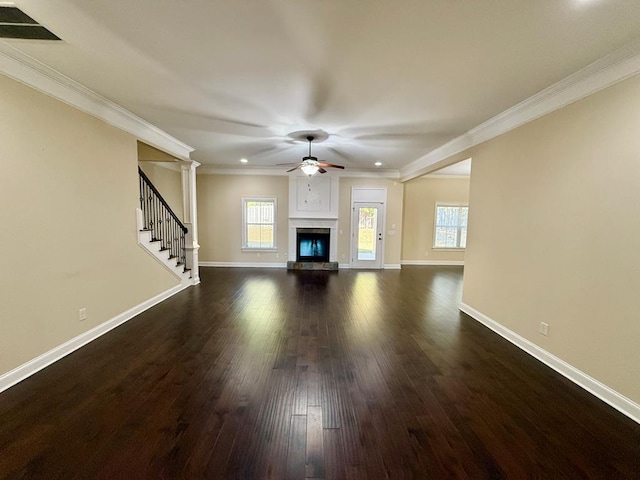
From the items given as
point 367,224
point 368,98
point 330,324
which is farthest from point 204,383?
point 367,224

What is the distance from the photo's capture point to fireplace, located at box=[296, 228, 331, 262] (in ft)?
26.1

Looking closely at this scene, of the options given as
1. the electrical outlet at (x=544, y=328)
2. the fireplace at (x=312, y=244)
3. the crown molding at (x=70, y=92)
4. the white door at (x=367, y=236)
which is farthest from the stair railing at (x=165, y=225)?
the electrical outlet at (x=544, y=328)

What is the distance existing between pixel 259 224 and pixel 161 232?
2.79 meters

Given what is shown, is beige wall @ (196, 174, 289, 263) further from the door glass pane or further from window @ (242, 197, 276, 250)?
the door glass pane

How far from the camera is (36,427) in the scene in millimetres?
1895

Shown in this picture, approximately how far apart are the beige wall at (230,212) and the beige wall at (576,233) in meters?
5.43

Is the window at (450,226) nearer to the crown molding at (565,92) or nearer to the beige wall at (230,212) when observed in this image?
the crown molding at (565,92)

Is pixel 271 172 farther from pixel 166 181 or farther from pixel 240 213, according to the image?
pixel 166 181

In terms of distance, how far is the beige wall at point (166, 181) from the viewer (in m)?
6.31

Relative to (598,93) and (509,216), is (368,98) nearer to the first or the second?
(598,93)

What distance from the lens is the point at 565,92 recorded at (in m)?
2.69

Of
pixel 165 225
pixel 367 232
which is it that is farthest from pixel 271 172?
pixel 367 232

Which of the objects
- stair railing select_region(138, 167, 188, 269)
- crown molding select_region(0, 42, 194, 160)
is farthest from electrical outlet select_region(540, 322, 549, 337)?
stair railing select_region(138, 167, 188, 269)

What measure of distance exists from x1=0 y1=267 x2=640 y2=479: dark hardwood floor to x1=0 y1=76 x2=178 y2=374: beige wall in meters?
0.44
